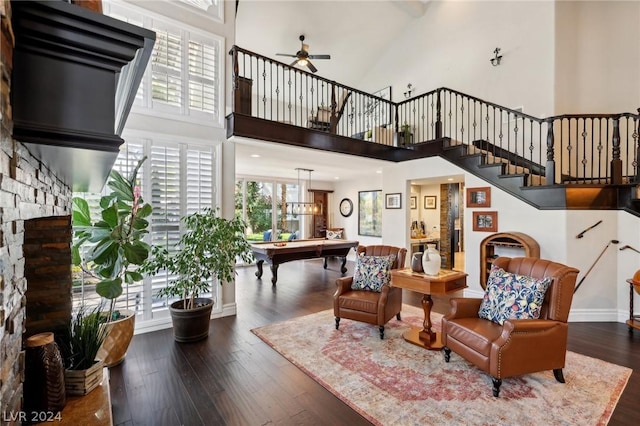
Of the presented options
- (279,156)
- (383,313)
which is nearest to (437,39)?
(279,156)

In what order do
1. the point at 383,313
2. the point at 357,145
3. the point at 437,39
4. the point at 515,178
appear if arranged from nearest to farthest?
the point at 383,313 < the point at 515,178 < the point at 357,145 < the point at 437,39

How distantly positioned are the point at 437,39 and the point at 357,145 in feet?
12.8

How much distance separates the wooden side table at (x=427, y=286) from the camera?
3.28 m

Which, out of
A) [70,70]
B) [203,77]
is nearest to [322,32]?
[203,77]

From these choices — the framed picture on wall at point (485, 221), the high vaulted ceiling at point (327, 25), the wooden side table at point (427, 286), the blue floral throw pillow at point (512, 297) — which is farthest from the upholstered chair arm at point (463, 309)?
the high vaulted ceiling at point (327, 25)

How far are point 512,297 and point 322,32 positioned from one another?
757 cm

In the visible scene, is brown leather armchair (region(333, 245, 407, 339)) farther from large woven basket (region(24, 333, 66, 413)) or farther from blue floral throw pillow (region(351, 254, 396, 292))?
large woven basket (region(24, 333, 66, 413))

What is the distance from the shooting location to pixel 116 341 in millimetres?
3004

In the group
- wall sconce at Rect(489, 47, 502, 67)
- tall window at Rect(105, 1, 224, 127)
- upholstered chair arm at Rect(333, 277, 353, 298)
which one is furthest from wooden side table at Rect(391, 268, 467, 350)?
wall sconce at Rect(489, 47, 502, 67)

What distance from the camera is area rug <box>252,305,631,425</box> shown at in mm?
2283

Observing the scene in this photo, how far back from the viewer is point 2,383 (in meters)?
1.07

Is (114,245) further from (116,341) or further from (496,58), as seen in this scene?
(496,58)

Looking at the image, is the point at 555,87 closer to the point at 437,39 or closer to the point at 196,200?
the point at 437,39

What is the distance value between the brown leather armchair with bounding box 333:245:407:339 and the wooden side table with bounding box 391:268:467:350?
0.24m
